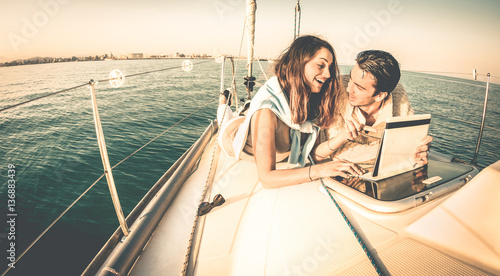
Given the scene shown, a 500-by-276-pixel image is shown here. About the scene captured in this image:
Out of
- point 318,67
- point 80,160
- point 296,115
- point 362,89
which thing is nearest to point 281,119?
point 296,115

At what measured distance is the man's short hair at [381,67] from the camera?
160 centimetres

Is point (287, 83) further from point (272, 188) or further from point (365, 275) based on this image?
point (365, 275)

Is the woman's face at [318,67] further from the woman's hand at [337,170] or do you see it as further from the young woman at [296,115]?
the woman's hand at [337,170]

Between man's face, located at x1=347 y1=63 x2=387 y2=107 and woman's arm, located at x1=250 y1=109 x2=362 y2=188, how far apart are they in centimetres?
69

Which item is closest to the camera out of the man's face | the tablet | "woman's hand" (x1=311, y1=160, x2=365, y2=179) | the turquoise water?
the tablet

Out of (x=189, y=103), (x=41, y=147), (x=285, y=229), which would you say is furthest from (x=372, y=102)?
(x=189, y=103)

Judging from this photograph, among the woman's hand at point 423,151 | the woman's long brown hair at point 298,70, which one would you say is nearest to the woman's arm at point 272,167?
the woman's long brown hair at point 298,70

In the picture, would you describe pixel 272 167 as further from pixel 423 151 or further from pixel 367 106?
pixel 367 106

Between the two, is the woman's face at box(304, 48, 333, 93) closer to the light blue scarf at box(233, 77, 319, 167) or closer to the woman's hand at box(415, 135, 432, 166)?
the light blue scarf at box(233, 77, 319, 167)

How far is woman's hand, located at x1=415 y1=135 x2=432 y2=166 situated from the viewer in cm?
138

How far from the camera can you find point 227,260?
1.32 metres

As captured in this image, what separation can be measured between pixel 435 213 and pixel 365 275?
442 millimetres

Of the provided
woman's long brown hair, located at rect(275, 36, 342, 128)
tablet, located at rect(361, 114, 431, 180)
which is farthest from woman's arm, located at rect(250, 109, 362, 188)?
woman's long brown hair, located at rect(275, 36, 342, 128)

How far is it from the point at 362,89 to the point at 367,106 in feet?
1.01
